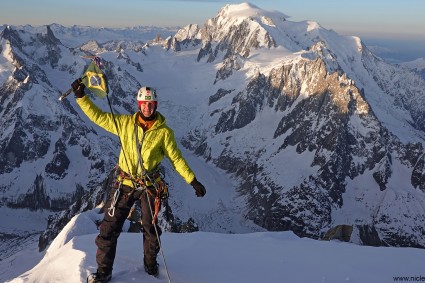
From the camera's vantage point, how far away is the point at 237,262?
1383 cm

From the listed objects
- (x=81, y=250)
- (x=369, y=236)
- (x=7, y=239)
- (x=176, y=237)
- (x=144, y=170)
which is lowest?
(x=7, y=239)

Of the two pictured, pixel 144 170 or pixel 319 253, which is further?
pixel 319 253

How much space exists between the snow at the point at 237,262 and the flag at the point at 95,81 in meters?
5.28

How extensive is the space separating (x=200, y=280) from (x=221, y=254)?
8.66ft

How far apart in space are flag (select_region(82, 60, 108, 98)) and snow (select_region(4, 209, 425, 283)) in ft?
17.3

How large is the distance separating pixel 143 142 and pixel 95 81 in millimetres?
2308

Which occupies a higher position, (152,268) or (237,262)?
(152,268)

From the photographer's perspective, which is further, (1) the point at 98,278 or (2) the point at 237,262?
(2) the point at 237,262

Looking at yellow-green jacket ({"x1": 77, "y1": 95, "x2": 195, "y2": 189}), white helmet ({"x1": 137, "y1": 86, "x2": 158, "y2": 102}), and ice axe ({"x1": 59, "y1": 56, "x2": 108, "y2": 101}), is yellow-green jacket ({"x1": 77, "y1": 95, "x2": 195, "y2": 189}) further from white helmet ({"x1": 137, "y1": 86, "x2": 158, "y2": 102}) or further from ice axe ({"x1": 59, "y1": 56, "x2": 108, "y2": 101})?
white helmet ({"x1": 137, "y1": 86, "x2": 158, "y2": 102})

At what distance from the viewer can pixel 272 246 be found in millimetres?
16578

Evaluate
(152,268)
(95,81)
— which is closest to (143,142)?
(95,81)

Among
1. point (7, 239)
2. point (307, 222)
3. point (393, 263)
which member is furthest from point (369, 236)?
point (393, 263)

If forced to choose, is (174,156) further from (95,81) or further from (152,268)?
(152,268)

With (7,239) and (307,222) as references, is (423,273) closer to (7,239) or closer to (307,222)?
(307,222)
